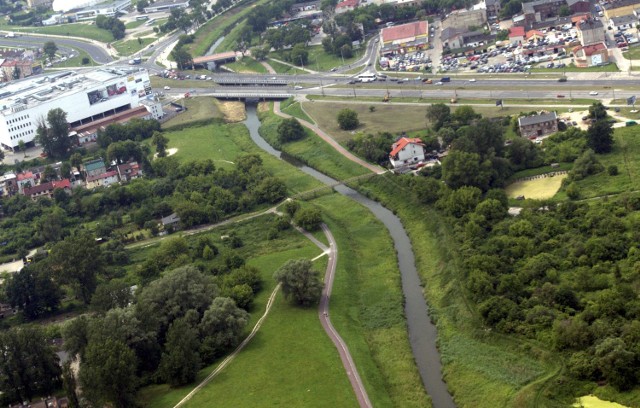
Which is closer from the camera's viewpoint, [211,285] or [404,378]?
[404,378]

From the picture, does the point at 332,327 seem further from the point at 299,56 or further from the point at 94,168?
the point at 299,56

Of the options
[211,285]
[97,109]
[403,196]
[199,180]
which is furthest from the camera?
[97,109]

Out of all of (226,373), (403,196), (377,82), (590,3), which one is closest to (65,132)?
(377,82)

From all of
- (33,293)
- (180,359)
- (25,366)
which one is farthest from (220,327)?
(33,293)

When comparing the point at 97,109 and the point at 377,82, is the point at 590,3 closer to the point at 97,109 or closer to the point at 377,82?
the point at 377,82

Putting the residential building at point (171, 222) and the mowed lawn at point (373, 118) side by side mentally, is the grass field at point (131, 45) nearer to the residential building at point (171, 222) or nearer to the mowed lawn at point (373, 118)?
the mowed lawn at point (373, 118)

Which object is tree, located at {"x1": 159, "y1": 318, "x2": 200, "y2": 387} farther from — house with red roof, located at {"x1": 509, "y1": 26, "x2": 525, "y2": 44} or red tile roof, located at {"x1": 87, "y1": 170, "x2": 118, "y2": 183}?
house with red roof, located at {"x1": 509, "y1": 26, "x2": 525, "y2": 44}

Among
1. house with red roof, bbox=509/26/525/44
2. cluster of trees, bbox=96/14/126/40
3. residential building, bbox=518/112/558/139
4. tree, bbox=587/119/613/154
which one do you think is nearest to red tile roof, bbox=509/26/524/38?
house with red roof, bbox=509/26/525/44
